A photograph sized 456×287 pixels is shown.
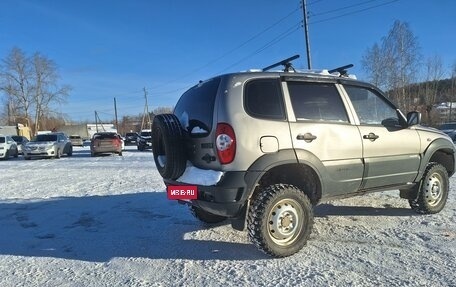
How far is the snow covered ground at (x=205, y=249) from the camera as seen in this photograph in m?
4.18

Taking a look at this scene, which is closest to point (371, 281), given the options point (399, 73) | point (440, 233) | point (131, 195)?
point (440, 233)

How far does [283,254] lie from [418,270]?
1.35 metres

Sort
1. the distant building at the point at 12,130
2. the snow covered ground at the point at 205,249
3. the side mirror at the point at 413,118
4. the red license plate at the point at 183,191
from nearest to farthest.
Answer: the snow covered ground at the point at 205,249 < the red license plate at the point at 183,191 < the side mirror at the point at 413,118 < the distant building at the point at 12,130

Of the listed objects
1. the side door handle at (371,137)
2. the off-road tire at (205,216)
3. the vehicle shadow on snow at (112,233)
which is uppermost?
the side door handle at (371,137)

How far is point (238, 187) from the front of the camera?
454 cm

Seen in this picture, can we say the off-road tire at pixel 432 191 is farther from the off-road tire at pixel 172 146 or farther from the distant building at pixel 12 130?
the distant building at pixel 12 130

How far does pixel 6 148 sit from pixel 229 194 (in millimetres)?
25973

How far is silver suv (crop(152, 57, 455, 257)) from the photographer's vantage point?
458 cm

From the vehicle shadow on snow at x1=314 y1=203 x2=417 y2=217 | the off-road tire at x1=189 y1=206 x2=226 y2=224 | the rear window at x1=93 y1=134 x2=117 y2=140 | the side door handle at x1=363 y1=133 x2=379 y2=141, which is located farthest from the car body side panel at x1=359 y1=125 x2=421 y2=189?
the rear window at x1=93 y1=134 x2=117 y2=140

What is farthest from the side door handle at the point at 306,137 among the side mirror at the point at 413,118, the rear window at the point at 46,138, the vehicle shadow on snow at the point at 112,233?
the rear window at the point at 46,138

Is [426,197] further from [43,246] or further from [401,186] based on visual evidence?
[43,246]

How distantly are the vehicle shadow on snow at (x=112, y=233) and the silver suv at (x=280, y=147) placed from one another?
1.98ft

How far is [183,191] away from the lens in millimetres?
4820

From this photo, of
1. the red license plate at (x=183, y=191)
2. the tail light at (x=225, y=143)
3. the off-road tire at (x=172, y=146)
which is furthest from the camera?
the off-road tire at (x=172, y=146)
